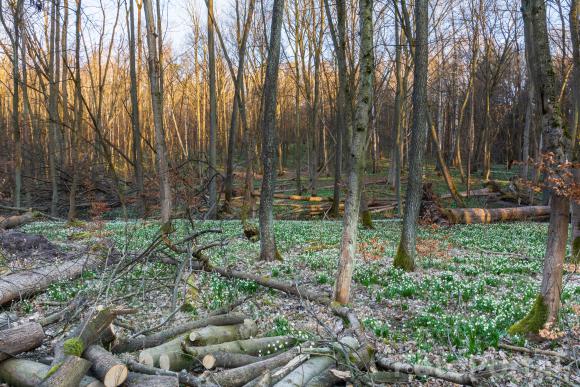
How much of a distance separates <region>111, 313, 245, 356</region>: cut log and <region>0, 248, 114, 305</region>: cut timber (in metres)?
3.03

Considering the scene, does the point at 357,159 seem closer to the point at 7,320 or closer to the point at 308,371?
the point at 308,371

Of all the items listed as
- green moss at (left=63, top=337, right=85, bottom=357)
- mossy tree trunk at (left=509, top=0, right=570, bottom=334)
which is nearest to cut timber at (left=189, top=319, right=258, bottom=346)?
green moss at (left=63, top=337, right=85, bottom=357)

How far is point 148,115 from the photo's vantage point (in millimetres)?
41406

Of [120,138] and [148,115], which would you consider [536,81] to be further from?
[120,138]

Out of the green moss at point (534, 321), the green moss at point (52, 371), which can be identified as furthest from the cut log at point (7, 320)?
the green moss at point (534, 321)

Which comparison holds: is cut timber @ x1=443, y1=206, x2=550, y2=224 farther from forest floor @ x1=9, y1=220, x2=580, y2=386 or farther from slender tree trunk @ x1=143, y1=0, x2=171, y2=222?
slender tree trunk @ x1=143, y1=0, x2=171, y2=222

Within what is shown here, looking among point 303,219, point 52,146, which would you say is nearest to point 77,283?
point 52,146

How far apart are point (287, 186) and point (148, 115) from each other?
49.4 ft

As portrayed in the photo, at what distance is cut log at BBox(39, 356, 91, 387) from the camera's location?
12.4 feet

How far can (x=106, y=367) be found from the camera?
410cm

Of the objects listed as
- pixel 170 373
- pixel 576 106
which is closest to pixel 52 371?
pixel 170 373

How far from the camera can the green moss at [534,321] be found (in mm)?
6160

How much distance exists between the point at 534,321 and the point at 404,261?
4396 millimetres

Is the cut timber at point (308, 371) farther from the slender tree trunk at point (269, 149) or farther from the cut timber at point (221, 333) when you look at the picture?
the slender tree trunk at point (269, 149)
